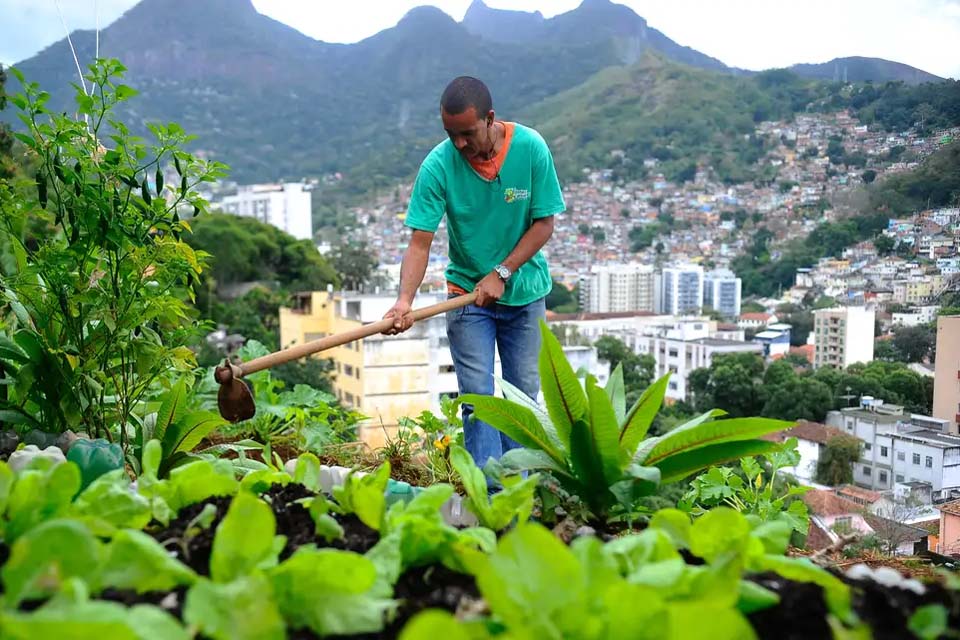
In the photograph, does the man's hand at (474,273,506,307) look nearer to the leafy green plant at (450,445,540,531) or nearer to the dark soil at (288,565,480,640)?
the leafy green plant at (450,445,540,531)

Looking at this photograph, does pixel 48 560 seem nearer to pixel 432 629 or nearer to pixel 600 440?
pixel 432 629

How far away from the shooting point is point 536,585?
70 cm

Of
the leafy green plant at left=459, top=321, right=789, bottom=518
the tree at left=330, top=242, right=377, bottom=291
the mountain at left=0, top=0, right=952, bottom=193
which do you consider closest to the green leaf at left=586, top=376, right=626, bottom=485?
the leafy green plant at left=459, top=321, right=789, bottom=518

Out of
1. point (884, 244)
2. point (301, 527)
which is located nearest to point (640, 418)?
point (301, 527)

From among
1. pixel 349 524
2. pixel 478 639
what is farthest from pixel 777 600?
pixel 349 524

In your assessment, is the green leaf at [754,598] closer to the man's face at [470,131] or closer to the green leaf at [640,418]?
the green leaf at [640,418]

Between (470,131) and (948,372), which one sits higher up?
(470,131)

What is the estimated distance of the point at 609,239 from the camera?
3366cm

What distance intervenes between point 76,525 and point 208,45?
76.8 metres

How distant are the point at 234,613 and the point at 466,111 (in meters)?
1.80

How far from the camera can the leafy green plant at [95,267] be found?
2055 mm

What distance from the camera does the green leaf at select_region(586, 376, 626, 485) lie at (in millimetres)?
1369

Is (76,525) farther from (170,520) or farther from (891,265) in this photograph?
(891,265)

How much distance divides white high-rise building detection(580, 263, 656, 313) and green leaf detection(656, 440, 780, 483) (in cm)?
2646
